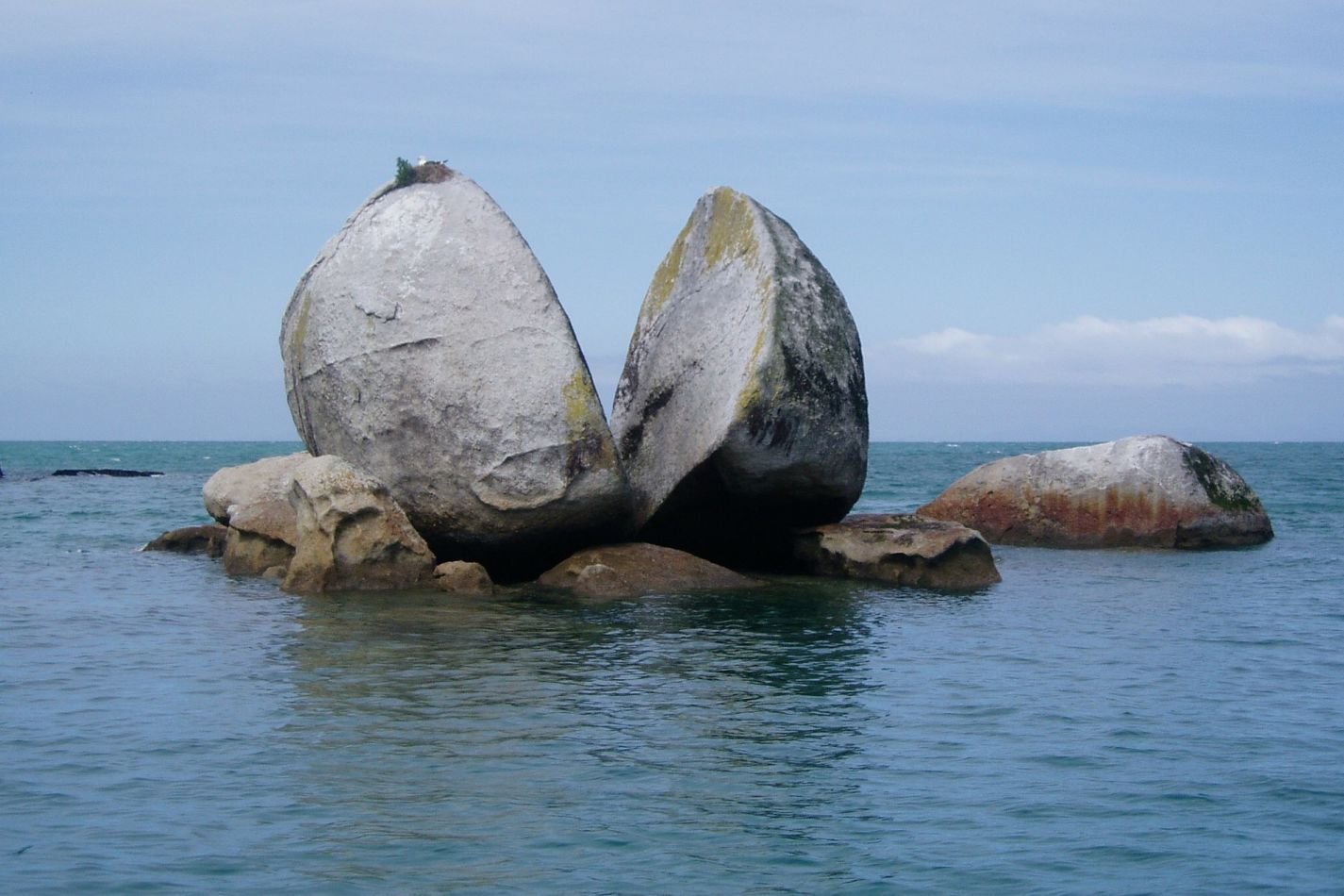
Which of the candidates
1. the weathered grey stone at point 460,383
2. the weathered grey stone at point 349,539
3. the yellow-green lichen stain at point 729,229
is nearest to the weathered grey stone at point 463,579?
the weathered grey stone at point 349,539

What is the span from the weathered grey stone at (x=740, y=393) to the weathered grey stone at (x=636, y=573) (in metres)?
0.64

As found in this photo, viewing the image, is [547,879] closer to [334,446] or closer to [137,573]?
[334,446]

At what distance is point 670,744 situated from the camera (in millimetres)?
9133

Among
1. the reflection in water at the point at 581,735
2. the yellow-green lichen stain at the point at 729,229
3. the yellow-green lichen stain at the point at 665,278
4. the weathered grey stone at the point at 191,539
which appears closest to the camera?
the reflection in water at the point at 581,735

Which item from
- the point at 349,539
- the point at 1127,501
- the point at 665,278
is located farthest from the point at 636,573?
the point at 1127,501

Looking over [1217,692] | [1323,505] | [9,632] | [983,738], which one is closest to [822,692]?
[983,738]

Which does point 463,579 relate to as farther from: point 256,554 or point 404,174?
point 404,174

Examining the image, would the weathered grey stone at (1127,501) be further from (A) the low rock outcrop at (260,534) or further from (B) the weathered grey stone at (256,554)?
(B) the weathered grey stone at (256,554)

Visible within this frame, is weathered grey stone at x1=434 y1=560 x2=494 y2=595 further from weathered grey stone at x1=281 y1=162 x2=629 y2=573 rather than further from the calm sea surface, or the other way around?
the calm sea surface

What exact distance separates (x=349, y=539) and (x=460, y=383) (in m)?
2.11

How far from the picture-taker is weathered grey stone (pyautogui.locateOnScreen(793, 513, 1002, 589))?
683 inches

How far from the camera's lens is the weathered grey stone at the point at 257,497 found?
18281 millimetres

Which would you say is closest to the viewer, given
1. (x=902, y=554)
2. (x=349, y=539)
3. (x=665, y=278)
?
(x=349, y=539)

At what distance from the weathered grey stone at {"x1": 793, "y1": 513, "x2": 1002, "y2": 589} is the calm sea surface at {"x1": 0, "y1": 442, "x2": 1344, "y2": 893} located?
4.64ft
